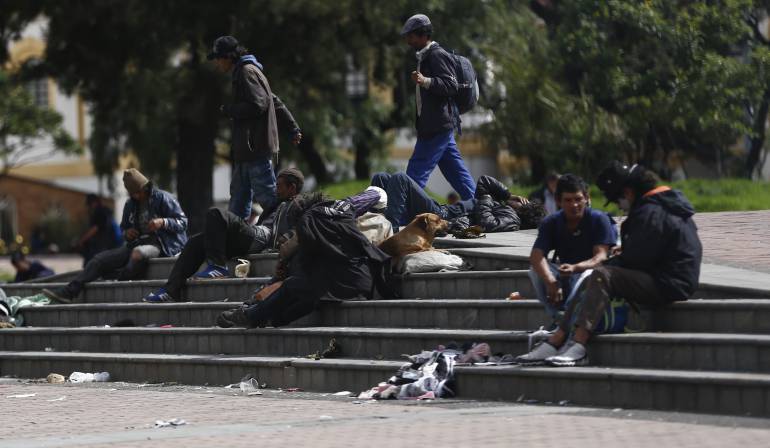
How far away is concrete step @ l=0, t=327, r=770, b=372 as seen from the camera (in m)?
9.60

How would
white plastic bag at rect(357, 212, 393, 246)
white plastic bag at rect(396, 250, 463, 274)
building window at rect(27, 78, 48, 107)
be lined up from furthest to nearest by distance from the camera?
building window at rect(27, 78, 48, 107) → white plastic bag at rect(357, 212, 393, 246) → white plastic bag at rect(396, 250, 463, 274)

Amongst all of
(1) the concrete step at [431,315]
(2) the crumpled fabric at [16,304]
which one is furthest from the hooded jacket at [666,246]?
(2) the crumpled fabric at [16,304]

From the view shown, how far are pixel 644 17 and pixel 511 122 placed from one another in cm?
617

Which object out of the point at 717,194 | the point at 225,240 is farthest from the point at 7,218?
the point at 225,240

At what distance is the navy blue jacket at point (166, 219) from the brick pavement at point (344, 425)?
13.9ft

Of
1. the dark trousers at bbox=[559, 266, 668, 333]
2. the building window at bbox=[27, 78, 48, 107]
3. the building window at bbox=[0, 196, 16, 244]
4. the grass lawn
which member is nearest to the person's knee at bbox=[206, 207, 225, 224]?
the dark trousers at bbox=[559, 266, 668, 333]

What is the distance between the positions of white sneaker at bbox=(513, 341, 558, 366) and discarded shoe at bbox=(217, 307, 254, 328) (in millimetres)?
3181

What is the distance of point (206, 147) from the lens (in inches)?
1155

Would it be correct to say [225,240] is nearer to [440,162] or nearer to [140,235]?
[140,235]

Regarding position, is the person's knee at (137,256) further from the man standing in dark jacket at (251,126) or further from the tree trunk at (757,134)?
the tree trunk at (757,134)

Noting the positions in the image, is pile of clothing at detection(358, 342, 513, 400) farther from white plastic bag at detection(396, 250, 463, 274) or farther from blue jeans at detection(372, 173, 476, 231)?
blue jeans at detection(372, 173, 476, 231)

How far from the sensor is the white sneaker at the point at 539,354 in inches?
404

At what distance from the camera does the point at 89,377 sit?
1371cm

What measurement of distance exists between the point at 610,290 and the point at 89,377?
5.45m
